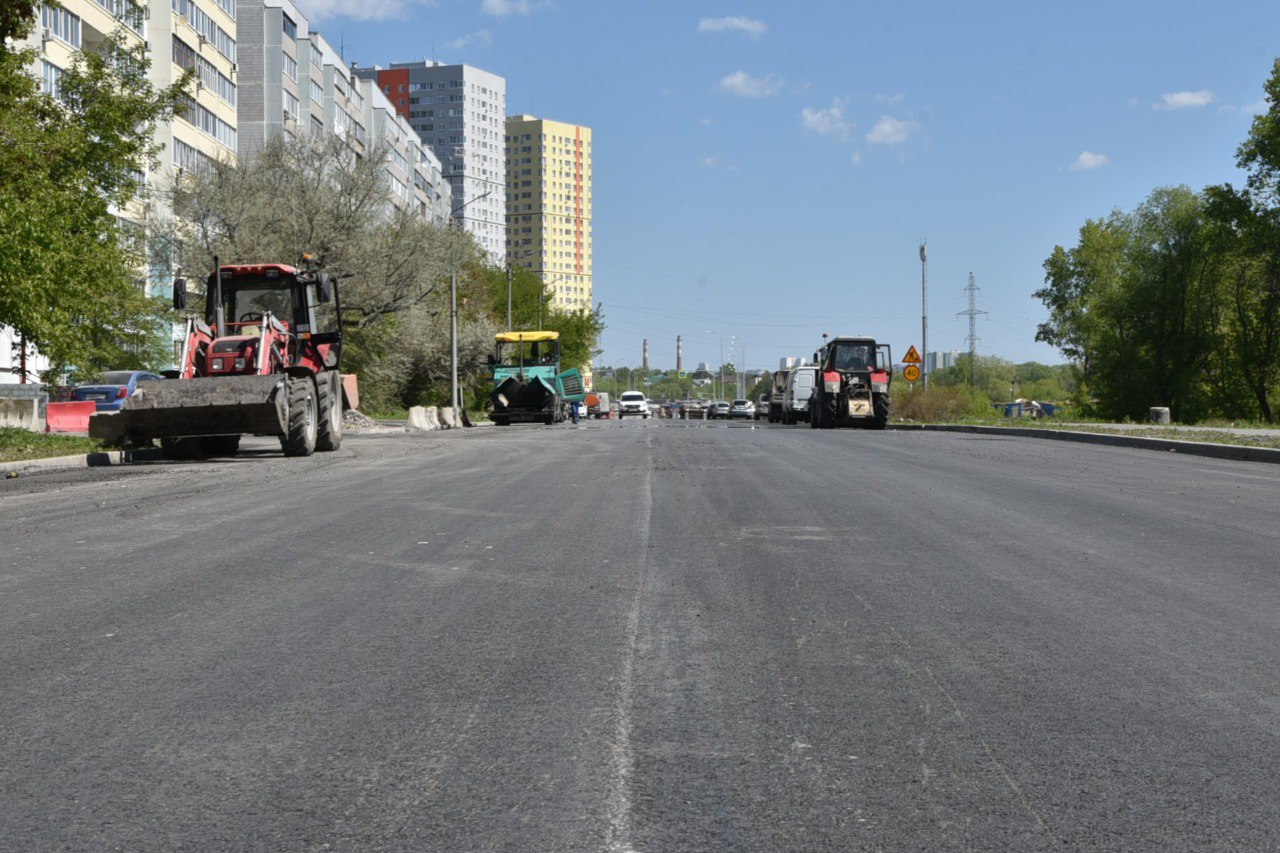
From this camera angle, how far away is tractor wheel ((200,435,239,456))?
21.5 metres

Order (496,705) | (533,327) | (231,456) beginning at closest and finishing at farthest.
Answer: (496,705), (231,456), (533,327)

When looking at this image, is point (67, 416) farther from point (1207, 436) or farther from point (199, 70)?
point (199, 70)

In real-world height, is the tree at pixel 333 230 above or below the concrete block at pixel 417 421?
above

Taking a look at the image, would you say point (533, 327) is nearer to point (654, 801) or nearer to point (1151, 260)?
point (1151, 260)

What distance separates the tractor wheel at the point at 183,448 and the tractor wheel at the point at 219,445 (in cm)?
17

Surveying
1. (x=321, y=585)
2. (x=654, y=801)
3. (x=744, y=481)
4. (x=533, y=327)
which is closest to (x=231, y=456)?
(x=744, y=481)

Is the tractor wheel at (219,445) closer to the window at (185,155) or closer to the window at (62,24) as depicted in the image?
the window at (62,24)

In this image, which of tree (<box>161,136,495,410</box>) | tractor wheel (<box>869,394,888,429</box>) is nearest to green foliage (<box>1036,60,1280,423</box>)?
tractor wheel (<box>869,394,888,429</box>)

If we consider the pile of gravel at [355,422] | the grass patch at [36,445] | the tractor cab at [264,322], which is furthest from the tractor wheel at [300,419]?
the pile of gravel at [355,422]

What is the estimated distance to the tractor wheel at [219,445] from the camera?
70.4ft

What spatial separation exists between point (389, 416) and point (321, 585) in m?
47.3

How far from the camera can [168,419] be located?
1839 centimetres

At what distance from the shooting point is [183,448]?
69.3ft

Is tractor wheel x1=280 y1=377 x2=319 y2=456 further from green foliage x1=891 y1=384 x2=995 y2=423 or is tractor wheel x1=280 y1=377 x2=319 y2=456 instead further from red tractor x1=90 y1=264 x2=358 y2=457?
green foliage x1=891 y1=384 x2=995 y2=423
